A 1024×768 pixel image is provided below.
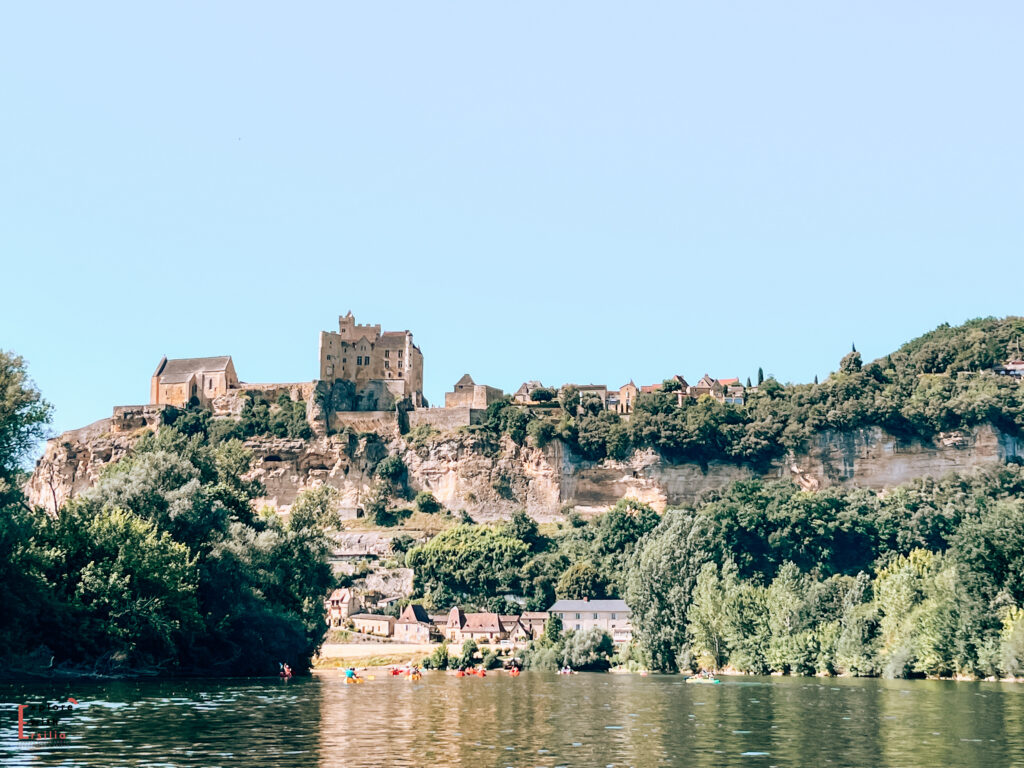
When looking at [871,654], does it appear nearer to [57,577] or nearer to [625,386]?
[57,577]

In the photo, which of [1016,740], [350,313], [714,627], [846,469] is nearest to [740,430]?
[846,469]

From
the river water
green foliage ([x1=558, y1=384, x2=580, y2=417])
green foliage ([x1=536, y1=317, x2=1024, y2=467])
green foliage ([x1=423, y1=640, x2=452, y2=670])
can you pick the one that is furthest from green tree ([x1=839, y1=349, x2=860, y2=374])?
the river water

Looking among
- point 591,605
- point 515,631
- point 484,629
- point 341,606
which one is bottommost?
point 515,631

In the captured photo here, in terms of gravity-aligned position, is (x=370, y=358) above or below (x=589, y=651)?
above

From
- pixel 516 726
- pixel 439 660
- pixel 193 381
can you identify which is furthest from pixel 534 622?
pixel 516 726

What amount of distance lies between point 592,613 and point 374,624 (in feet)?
55.2

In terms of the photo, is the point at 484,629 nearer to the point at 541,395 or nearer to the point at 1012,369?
the point at 541,395

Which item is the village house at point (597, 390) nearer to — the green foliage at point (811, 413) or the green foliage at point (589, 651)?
the green foliage at point (811, 413)

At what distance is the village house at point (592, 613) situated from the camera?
98.6 metres

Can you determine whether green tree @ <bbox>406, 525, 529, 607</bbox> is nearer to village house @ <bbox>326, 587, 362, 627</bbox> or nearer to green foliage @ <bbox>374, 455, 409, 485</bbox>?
village house @ <bbox>326, 587, 362, 627</bbox>

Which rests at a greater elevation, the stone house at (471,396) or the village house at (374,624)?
the stone house at (471,396)

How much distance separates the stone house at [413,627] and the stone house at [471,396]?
32.0 metres

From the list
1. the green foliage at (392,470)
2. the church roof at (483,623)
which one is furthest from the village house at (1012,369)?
the church roof at (483,623)

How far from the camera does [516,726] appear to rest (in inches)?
1359
